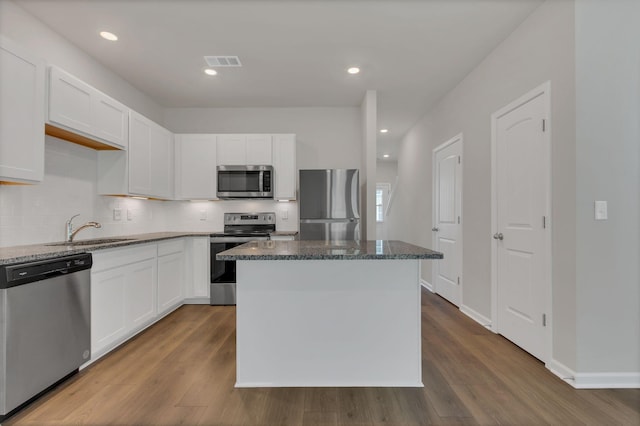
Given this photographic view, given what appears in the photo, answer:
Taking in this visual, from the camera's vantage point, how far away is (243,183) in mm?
4234

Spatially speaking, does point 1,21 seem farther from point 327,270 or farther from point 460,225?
point 460,225

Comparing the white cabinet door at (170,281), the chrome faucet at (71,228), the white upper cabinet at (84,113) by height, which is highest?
the white upper cabinet at (84,113)

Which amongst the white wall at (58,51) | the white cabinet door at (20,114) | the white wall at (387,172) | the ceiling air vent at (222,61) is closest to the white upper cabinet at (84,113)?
the white cabinet door at (20,114)

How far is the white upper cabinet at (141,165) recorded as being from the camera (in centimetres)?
326

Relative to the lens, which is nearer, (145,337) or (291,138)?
(145,337)

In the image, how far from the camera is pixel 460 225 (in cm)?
380

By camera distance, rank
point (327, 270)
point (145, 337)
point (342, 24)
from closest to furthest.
A: point (327, 270) → point (342, 24) → point (145, 337)

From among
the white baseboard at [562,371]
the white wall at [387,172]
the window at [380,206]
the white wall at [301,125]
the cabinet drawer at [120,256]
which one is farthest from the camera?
the window at [380,206]

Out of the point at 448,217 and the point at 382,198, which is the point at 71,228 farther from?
the point at 382,198

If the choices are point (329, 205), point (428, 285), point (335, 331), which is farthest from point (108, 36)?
point (428, 285)

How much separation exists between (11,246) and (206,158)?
2327 mm

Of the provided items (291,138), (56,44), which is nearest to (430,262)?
(291,138)

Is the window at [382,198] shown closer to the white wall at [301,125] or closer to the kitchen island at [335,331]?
the white wall at [301,125]

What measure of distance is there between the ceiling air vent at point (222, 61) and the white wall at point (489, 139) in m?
2.59
